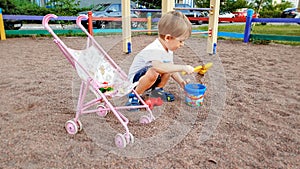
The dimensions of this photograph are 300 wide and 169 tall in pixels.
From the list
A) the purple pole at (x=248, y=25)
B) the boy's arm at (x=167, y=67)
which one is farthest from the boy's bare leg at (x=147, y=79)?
the purple pole at (x=248, y=25)

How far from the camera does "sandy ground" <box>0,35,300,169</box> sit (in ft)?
5.18

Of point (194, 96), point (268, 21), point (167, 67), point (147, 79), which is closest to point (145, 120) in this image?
point (147, 79)

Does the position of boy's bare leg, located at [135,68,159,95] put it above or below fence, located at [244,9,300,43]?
below

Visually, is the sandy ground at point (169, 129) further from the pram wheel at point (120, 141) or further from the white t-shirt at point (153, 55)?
the white t-shirt at point (153, 55)

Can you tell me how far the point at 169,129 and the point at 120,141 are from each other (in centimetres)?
46

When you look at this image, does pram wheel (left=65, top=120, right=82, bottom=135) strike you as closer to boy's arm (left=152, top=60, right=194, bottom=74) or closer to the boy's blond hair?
boy's arm (left=152, top=60, right=194, bottom=74)

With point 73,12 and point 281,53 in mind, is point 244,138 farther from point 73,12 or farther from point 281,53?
point 73,12

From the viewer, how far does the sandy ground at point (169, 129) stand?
1.58 meters

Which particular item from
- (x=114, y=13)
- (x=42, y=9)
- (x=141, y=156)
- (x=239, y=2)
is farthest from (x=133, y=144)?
(x=239, y=2)

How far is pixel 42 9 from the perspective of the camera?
35.2 ft

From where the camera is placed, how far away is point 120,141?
170cm

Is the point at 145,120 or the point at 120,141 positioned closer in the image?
the point at 120,141

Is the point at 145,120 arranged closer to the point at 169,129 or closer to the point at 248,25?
the point at 169,129

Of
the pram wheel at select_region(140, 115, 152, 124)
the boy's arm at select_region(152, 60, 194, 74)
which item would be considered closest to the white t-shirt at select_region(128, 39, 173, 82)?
the boy's arm at select_region(152, 60, 194, 74)
